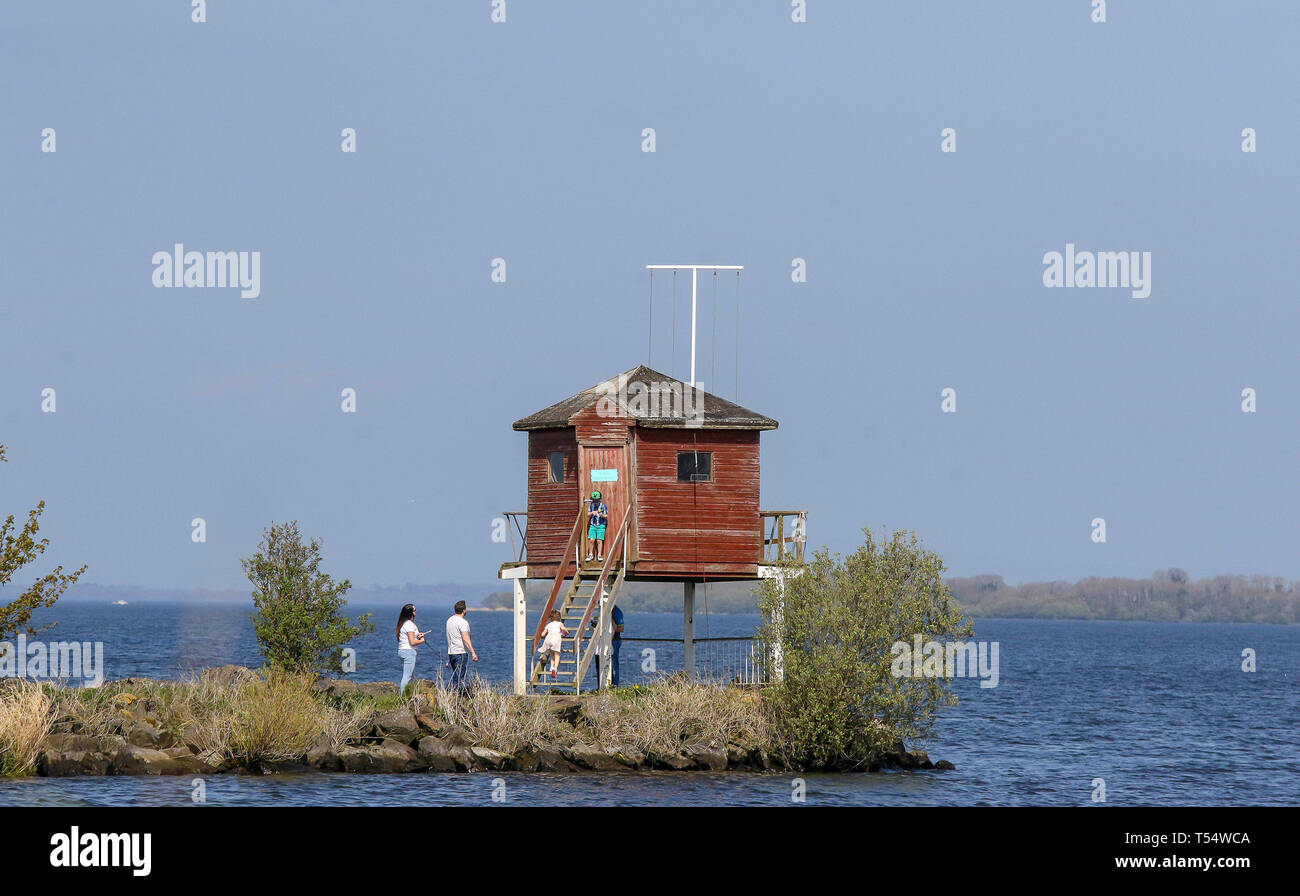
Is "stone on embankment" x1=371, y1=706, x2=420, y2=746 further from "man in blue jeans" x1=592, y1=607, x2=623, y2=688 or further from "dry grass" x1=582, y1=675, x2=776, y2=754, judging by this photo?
"man in blue jeans" x1=592, y1=607, x2=623, y2=688

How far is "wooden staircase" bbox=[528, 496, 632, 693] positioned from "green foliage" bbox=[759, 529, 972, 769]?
15.2 feet

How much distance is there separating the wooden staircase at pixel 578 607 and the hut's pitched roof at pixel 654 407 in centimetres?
248

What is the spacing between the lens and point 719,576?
3956 centimetres

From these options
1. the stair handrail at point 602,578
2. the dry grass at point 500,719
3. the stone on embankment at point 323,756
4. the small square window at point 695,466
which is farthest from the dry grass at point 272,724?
the small square window at point 695,466

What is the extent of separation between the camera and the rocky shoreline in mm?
31328

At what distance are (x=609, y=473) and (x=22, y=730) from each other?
48.8 ft

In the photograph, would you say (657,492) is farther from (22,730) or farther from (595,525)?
(22,730)

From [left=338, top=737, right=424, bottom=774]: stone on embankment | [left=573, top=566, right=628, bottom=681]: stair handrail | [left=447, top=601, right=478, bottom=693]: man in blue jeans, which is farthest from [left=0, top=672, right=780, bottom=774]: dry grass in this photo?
[left=573, top=566, right=628, bottom=681]: stair handrail

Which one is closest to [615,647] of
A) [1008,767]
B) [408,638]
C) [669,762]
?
[669,762]

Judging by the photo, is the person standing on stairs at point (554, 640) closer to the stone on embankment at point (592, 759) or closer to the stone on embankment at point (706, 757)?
the stone on embankment at point (592, 759)

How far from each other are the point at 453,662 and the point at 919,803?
10.8 m

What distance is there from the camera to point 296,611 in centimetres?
3809

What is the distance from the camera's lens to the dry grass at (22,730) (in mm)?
30266
